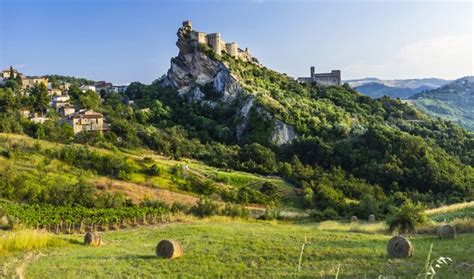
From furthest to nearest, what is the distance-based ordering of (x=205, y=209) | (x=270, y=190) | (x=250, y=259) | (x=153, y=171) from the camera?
(x=153, y=171), (x=270, y=190), (x=205, y=209), (x=250, y=259)

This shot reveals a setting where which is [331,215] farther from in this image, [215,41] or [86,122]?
[215,41]

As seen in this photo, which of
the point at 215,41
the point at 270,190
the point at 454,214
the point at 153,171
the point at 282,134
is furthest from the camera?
the point at 215,41

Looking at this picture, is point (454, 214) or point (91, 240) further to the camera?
point (454, 214)

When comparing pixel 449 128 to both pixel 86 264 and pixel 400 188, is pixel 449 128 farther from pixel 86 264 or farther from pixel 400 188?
pixel 86 264

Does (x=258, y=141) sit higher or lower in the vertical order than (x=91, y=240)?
higher

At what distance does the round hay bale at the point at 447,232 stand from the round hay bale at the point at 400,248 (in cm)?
351

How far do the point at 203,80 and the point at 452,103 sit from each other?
404 ft

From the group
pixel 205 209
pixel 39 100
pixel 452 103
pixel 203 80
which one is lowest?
pixel 205 209

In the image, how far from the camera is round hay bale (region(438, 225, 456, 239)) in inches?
579

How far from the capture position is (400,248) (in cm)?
1204

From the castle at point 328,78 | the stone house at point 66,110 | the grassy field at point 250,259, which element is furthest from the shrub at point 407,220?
the castle at point 328,78

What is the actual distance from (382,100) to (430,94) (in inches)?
4482

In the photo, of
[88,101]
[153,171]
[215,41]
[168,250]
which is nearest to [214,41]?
[215,41]

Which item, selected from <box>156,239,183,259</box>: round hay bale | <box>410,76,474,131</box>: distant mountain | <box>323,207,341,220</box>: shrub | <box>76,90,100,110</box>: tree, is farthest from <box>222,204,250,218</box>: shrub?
<box>410,76,474,131</box>: distant mountain
